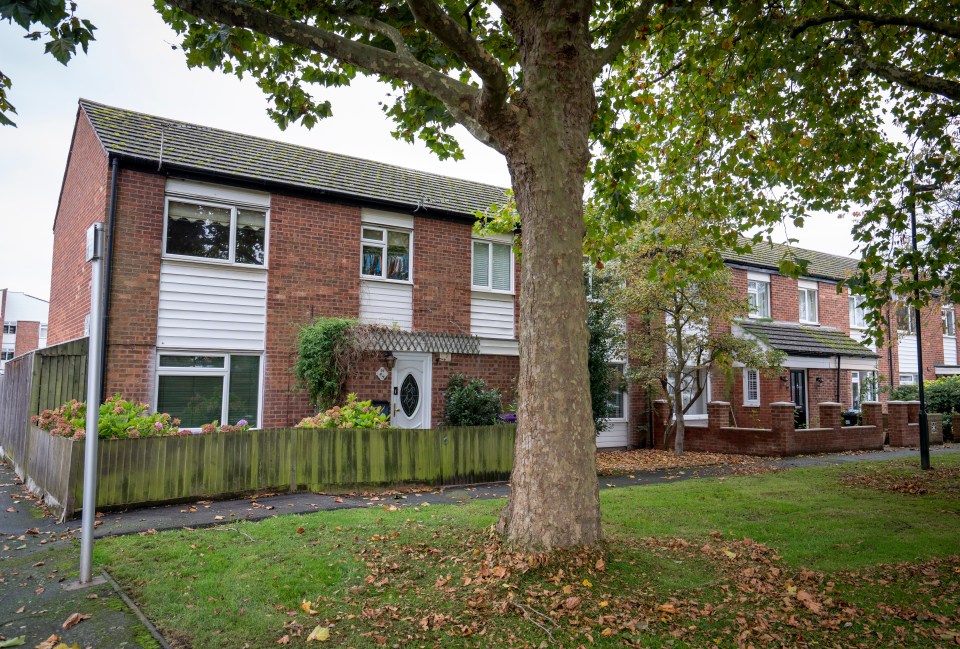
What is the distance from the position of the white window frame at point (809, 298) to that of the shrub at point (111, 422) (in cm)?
2195

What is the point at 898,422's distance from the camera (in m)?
19.2

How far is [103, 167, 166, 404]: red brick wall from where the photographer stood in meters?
11.5

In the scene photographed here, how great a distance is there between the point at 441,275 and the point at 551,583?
1122 cm

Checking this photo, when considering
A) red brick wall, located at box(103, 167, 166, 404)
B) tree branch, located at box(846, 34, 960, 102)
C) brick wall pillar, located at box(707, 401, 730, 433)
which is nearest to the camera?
tree branch, located at box(846, 34, 960, 102)

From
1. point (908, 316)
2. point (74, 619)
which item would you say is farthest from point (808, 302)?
point (74, 619)

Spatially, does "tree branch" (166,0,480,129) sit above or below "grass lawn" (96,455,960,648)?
above

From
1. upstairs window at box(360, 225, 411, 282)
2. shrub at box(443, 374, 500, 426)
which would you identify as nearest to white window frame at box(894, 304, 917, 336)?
shrub at box(443, 374, 500, 426)

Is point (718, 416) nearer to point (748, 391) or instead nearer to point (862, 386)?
point (748, 391)

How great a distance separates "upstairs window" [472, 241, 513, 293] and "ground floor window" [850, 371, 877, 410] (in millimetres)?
14799

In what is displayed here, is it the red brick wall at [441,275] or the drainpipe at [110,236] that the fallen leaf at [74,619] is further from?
the red brick wall at [441,275]

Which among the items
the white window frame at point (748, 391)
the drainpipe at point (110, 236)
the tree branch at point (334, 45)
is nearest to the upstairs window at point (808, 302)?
the white window frame at point (748, 391)

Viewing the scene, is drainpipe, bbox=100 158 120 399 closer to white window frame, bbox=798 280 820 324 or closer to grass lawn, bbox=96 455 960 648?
grass lawn, bbox=96 455 960 648

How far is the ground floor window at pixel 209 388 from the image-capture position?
1212 cm

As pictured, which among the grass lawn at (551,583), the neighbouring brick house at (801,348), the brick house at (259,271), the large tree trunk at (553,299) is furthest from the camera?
the neighbouring brick house at (801,348)
